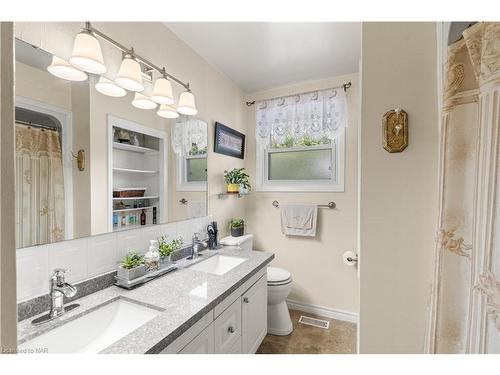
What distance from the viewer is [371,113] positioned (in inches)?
28.7

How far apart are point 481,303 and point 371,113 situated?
57 centimetres

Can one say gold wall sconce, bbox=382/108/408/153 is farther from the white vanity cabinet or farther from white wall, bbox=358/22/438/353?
the white vanity cabinet

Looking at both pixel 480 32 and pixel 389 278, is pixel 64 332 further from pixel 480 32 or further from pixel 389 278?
pixel 480 32

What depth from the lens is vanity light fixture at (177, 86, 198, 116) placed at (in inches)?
62.6

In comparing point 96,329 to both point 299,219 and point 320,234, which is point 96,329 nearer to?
point 299,219

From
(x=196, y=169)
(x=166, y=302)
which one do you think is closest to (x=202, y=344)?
(x=166, y=302)

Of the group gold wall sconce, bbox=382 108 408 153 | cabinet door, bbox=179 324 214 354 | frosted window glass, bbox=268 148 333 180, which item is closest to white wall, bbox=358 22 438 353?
gold wall sconce, bbox=382 108 408 153

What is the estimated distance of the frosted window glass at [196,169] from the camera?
1.75 meters

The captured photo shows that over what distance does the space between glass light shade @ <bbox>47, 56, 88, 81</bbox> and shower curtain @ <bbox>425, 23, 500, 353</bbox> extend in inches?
55.9

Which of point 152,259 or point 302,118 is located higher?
point 302,118

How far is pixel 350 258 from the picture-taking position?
1951mm

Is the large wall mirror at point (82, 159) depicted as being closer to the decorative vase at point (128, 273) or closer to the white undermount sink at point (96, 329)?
the decorative vase at point (128, 273)

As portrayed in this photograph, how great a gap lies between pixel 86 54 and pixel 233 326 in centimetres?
154

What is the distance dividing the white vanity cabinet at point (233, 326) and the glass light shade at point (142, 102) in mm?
1222
